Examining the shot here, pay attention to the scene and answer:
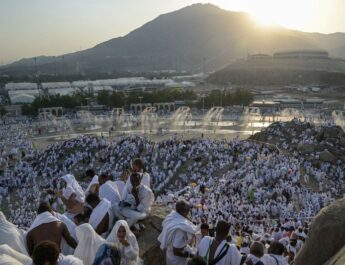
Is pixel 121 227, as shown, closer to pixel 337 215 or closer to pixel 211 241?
pixel 211 241

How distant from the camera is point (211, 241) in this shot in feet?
14.9

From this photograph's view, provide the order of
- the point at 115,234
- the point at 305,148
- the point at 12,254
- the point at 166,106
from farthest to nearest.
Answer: the point at 166,106
the point at 305,148
the point at 115,234
the point at 12,254

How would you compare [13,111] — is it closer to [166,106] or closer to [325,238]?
[166,106]

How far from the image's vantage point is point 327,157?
77.5 feet

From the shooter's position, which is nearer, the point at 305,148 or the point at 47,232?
the point at 47,232

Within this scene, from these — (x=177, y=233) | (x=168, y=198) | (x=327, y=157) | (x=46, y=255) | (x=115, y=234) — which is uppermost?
(x=46, y=255)

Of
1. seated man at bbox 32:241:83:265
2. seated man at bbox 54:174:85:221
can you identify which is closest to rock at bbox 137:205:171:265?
seated man at bbox 54:174:85:221

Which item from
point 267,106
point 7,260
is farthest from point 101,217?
point 267,106

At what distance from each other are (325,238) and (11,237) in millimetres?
3189

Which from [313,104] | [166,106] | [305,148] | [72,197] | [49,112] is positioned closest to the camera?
[72,197]

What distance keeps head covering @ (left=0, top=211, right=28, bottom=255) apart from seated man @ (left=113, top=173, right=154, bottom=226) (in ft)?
5.18

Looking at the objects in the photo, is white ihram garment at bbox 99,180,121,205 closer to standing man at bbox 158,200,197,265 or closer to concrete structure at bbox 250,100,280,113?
standing man at bbox 158,200,197,265

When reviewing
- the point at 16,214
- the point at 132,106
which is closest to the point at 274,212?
the point at 16,214

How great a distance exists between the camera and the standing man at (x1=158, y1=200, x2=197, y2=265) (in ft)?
15.5
